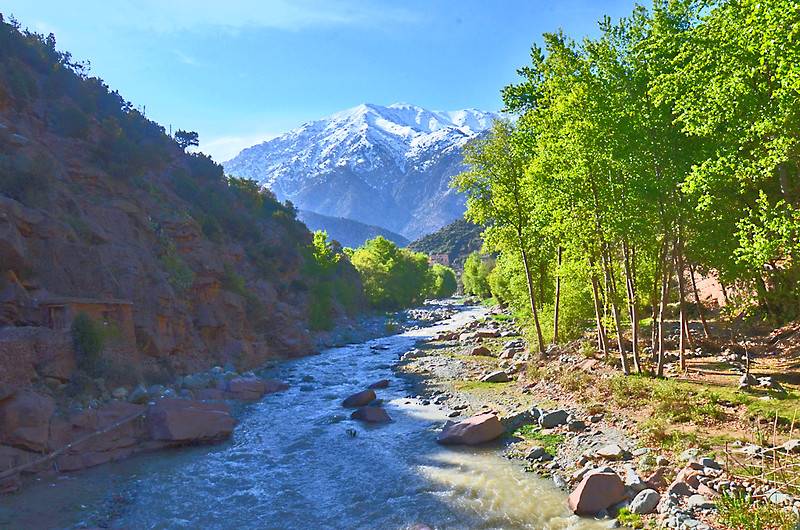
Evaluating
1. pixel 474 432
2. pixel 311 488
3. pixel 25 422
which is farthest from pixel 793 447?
pixel 25 422

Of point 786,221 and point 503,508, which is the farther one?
point 503,508

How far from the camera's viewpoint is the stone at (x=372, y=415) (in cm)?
1930

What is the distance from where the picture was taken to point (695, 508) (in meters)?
8.86

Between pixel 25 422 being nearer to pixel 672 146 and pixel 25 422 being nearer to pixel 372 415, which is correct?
pixel 372 415

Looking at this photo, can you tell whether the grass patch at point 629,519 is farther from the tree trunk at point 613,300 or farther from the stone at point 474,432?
the tree trunk at point 613,300

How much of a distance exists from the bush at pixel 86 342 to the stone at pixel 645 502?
19441mm

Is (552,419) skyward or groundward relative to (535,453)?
skyward

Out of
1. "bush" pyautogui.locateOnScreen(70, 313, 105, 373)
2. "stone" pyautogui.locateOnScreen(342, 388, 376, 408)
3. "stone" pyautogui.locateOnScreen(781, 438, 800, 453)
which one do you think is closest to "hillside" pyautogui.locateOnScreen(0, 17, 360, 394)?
"bush" pyautogui.locateOnScreen(70, 313, 105, 373)

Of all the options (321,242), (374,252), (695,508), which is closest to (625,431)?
(695,508)

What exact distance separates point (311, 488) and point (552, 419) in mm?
7972

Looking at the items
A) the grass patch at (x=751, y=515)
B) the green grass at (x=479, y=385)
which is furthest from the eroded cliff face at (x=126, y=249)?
the grass patch at (x=751, y=515)

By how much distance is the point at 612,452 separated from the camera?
12.2 metres

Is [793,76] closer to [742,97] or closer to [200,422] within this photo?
[742,97]

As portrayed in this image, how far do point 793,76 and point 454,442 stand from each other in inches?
507
